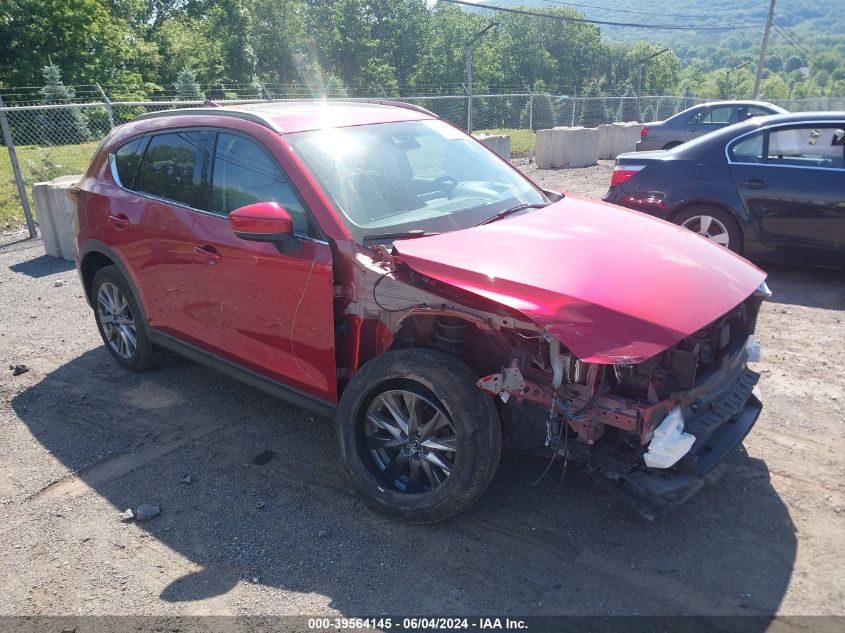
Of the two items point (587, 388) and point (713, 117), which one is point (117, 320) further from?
point (713, 117)

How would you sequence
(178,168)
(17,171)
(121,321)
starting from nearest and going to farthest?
(178,168) < (121,321) < (17,171)

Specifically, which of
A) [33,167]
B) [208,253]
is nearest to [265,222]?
[208,253]

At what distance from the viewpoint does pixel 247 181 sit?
3926 millimetres

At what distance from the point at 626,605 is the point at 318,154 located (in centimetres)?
272

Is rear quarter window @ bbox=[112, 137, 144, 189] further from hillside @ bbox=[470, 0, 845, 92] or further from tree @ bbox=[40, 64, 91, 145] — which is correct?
hillside @ bbox=[470, 0, 845, 92]

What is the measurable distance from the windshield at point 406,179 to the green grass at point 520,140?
15.6 metres

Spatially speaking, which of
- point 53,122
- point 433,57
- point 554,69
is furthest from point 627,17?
point 53,122

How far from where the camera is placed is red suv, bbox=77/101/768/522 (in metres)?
2.94

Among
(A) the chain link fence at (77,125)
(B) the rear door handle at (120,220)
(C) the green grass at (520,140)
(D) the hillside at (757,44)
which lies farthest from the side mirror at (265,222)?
(D) the hillside at (757,44)

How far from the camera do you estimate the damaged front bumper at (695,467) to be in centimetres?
293

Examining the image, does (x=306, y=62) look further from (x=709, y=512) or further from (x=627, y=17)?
(x=627, y=17)

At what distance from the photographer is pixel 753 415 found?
3.55 meters

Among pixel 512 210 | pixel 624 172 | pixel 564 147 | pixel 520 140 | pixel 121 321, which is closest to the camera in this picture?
pixel 512 210

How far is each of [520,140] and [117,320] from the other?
17.1m
